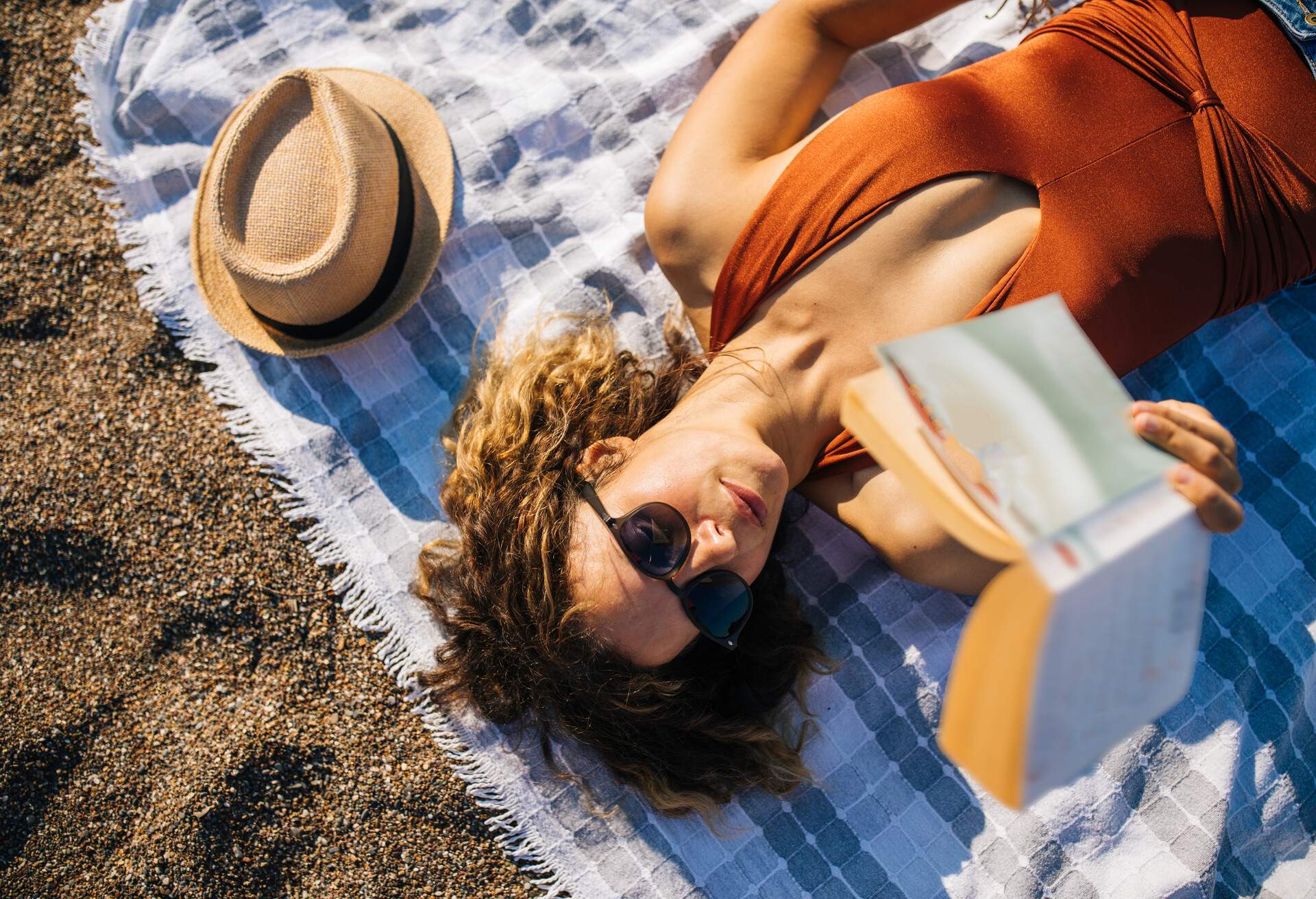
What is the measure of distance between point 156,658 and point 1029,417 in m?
2.82

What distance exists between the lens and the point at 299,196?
2357 mm

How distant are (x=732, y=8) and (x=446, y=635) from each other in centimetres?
241

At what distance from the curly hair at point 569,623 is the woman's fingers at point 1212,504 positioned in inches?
48.4

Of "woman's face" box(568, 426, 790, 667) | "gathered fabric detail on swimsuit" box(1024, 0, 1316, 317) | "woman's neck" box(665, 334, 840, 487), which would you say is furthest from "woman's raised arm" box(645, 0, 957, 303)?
"woman's face" box(568, 426, 790, 667)

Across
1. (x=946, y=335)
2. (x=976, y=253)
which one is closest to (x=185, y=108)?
(x=976, y=253)

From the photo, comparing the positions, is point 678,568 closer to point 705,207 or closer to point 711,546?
point 711,546

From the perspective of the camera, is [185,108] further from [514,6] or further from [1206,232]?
[1206,232]

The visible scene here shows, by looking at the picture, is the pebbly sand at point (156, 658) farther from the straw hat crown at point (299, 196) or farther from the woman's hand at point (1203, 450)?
the woman's hand at point (1203, 450)

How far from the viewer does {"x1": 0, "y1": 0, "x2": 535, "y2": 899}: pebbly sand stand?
257 cm

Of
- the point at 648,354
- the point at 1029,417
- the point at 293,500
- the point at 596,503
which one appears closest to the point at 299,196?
the point at 293,500

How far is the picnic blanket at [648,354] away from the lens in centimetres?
245

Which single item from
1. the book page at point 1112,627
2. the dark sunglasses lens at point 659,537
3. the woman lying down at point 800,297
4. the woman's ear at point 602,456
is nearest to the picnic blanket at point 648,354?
the woman lying down at point 800,297

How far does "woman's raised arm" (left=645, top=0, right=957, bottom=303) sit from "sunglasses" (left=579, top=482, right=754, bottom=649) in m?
0.84

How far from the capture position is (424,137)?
275 centimetres
